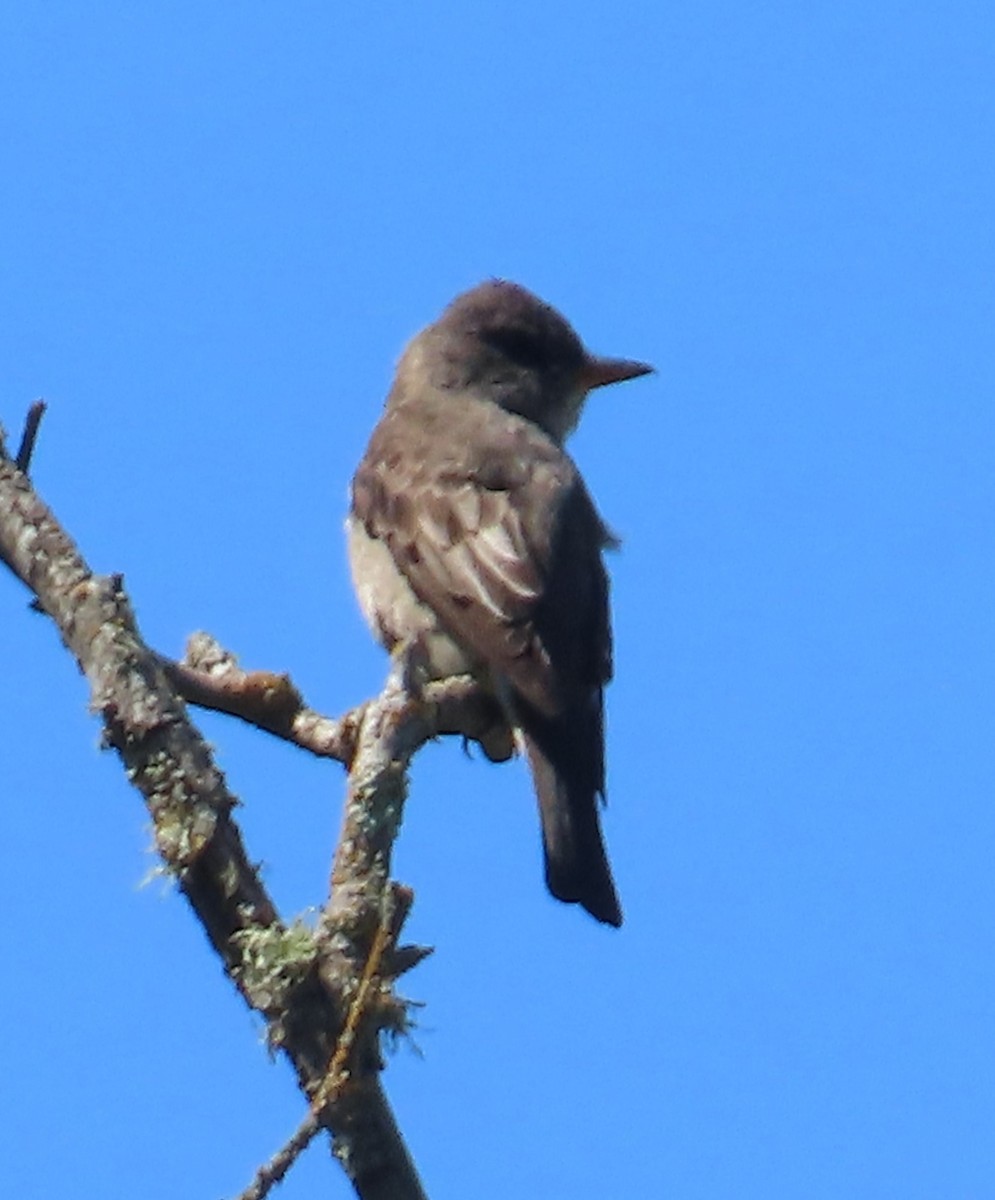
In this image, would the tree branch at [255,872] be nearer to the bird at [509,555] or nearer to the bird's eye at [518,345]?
the bird at [509,555]

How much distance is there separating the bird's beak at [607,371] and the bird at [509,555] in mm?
62

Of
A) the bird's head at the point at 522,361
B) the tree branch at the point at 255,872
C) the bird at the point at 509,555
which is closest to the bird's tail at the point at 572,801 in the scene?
the bird at the point at 509,555

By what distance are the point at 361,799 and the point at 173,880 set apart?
0.43 m

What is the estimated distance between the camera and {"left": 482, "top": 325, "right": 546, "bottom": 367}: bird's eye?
9.52 meters

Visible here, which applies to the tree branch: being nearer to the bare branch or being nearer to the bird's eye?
the bare branch

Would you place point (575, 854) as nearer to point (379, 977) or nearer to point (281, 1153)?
point (379, 977)

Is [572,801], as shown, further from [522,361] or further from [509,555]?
[522,361]

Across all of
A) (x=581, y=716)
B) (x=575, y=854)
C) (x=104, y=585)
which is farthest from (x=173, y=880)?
(x=581, y=716)

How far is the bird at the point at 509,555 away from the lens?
7.05 m

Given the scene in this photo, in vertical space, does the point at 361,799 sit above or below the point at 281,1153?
above

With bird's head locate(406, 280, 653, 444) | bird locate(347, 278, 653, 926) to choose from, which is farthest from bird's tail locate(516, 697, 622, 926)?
bird's head locate(406, 280, 653, 444)

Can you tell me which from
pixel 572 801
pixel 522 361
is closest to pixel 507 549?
pixel 572 801

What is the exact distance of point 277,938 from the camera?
13.6 feet

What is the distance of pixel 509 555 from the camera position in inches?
301
